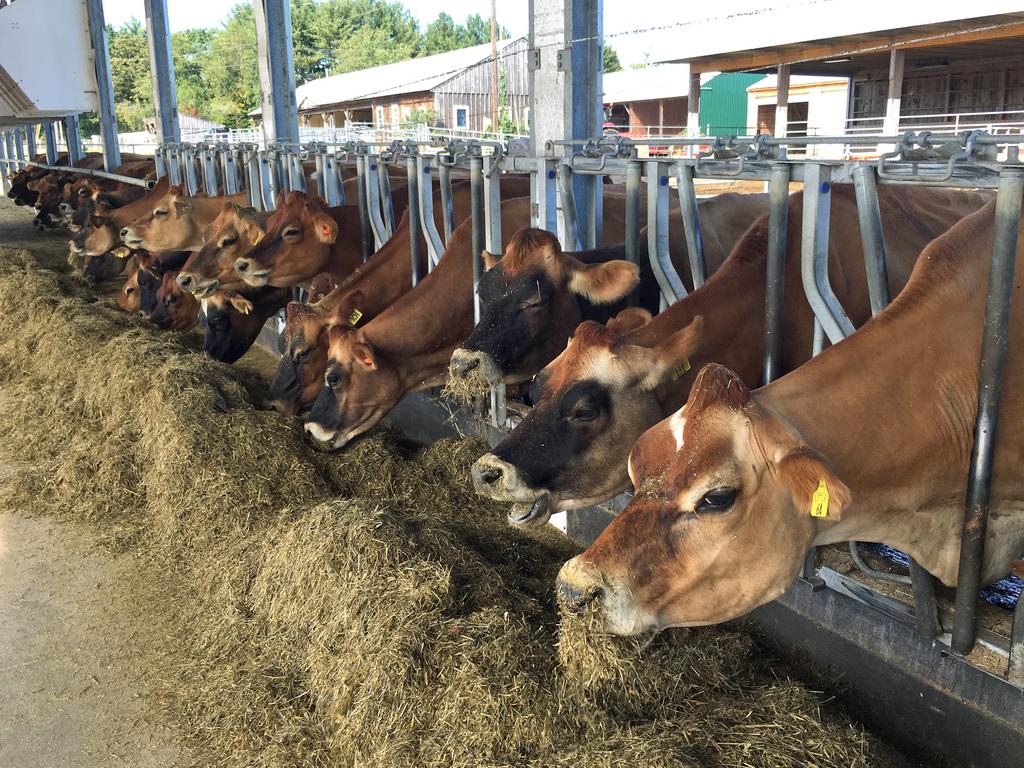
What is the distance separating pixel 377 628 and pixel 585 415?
1.10 metres

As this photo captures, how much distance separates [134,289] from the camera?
34.5 ft

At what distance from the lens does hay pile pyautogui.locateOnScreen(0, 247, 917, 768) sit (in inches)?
112

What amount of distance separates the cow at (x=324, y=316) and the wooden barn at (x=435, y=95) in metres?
36.1

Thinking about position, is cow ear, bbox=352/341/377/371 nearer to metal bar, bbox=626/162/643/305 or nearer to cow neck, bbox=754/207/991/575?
metal bar, bbox=626/162/643/305

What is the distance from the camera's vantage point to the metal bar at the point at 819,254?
337cm

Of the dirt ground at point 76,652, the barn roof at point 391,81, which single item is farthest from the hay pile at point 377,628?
the barn roof at point 391,81

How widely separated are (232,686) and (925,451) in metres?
2.67

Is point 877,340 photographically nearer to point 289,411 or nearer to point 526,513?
point 526,513

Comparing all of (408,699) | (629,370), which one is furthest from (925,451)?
(408,699)

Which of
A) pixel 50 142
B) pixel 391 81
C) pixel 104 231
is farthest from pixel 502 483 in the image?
pixel 391 81

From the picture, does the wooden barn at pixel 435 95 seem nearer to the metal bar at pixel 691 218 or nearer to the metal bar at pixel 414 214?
the metal bar at pixel 414 214

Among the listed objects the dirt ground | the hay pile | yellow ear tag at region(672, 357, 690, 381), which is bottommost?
the dirt ground

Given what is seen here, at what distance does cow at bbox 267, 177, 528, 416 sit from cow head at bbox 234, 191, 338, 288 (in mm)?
822

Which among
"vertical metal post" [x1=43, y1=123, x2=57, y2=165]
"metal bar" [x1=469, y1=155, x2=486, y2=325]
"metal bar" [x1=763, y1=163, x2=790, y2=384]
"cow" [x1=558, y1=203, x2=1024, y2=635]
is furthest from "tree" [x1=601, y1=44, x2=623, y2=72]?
"cow" [x1=558, y1=203, x2=1024, y2=635]
